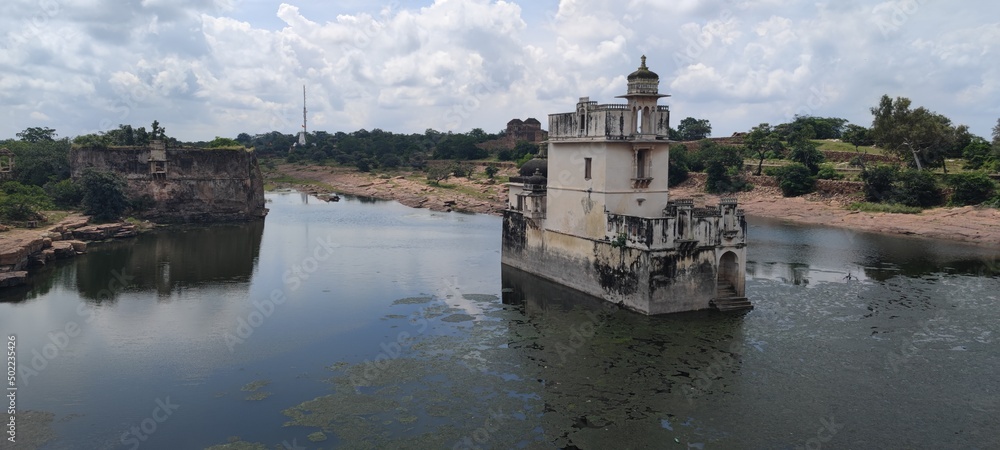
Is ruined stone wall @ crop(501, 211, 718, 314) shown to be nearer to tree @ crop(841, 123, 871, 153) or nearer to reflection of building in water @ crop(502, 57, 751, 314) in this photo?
reflection of building in water @ crop(502, 57, 751, 314)

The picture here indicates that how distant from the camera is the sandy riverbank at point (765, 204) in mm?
42844

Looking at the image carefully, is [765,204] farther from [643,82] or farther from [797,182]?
[643,82]

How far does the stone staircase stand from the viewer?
24.6 metres

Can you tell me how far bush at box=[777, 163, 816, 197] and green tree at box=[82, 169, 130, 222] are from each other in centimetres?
4979

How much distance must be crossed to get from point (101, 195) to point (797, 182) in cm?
5132

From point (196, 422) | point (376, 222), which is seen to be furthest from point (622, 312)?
point (376, 222)

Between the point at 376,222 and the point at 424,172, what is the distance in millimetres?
37565

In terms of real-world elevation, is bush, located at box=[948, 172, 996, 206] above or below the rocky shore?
above

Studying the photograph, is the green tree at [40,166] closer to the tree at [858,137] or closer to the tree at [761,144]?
the tree at [761,144]

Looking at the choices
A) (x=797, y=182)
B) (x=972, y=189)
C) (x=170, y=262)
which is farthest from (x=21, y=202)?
(x=972, y=189)

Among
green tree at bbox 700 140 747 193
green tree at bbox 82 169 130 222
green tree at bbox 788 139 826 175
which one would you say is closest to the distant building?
green tree at bbox 700 140 747 193

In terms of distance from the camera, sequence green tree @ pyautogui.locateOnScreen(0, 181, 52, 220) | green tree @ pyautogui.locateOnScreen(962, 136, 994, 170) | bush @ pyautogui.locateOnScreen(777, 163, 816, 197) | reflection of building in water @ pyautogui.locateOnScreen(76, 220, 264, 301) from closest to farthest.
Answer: reflection of building in water @ pyautogui.locateOnScreen(76, 220, 264, 301)
green tree @ pyautogui.locateOnScreen(0, 181, 52, 220)
green tree @ pyautogui.locateOnScreen(962, 136, 994, 170)
bush @ pyautogui.locateOnScreen(777, 163, 816, 197)

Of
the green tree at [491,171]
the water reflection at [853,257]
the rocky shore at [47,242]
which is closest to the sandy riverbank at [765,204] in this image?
the green tree at [491,171]

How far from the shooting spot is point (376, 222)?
5325 centimetres
